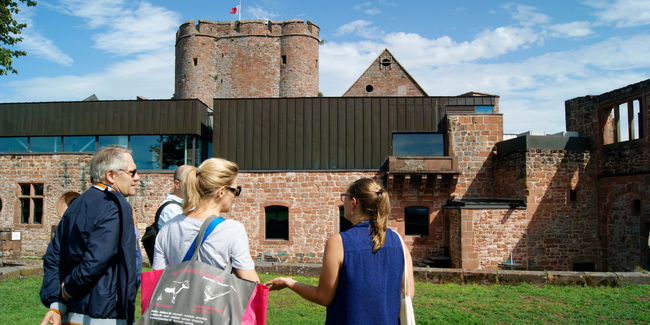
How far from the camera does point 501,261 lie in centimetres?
1264

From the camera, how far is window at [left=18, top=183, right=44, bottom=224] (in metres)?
15.9

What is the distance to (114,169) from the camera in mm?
2891

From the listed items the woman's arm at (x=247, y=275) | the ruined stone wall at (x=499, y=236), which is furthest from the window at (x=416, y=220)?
the woman's arm at (x=247, y=275)

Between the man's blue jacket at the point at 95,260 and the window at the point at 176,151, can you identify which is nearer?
the man's blue jacket at the point at 95,260

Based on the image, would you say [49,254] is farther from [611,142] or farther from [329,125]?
[611,142]

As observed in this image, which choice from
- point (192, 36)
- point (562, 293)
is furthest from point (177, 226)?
point (192, 36)

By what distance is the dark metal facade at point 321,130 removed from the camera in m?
15.0

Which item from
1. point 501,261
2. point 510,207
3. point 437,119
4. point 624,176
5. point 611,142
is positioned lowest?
point 501,261

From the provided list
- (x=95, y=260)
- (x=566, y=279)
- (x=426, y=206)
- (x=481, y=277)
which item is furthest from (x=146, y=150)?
(x=566, y=279)

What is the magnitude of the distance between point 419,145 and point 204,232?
13644 millimetres

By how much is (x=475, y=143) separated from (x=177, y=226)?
553 inches

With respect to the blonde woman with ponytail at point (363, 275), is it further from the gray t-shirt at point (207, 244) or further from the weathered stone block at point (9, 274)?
the weathered stone block at point (9, 274)

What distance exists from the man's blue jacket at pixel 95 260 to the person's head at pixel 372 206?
62.2 inches

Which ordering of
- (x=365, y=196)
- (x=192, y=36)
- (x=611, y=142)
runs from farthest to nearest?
1. (x=192, y=36)
2. (x=611, y=142)
3. (x=365, y=196)
